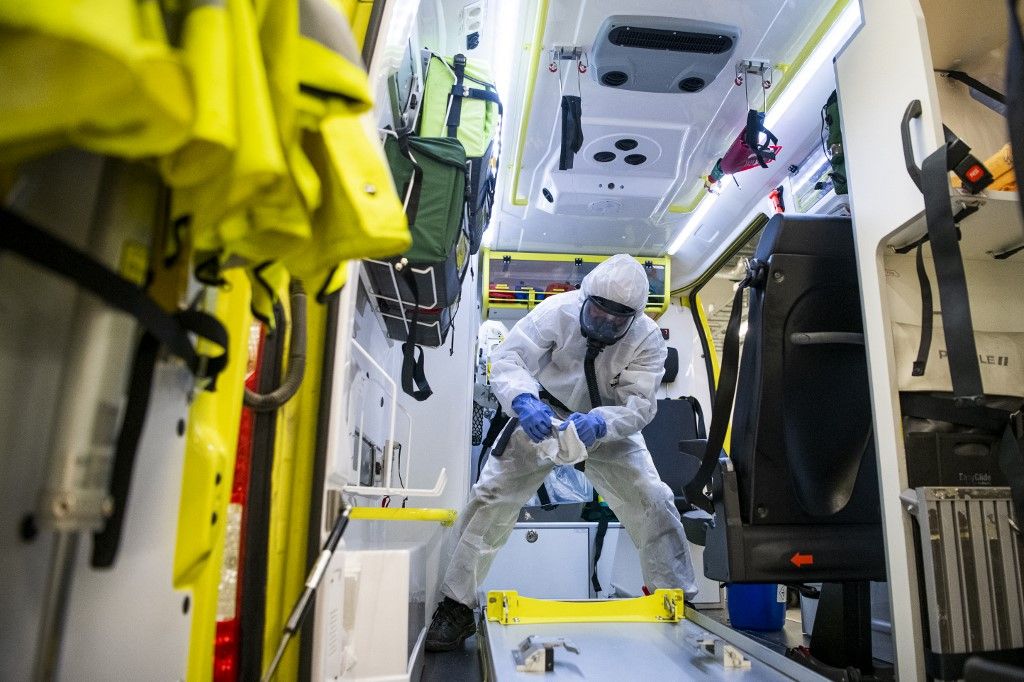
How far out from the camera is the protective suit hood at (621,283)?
318 cm

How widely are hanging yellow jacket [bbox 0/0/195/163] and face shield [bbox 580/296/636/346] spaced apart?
109 inches

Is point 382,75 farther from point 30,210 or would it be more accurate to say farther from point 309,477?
point 30,210

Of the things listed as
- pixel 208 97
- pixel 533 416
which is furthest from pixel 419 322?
pixel 208 97

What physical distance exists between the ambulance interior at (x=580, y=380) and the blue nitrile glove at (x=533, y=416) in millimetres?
582

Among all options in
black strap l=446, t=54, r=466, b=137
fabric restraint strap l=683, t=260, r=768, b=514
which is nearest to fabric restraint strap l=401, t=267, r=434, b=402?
black strap l=446, t=54, r=466, b=137

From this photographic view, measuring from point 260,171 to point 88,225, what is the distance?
23 cm

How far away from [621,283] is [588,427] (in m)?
0.77

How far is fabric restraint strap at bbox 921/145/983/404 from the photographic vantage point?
1.40 m

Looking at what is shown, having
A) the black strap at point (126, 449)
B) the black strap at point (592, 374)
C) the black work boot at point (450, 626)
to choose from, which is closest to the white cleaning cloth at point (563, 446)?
the black strap at point (592, 374)

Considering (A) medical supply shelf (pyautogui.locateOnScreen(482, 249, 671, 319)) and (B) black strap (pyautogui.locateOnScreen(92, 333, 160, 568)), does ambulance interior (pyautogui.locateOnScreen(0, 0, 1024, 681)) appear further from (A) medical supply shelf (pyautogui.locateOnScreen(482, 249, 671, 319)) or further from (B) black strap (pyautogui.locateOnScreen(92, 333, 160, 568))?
(A) medical supply shelf (pyautogui.locateOnScreen(482, 249, 671, 319))

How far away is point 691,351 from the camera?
5383mm

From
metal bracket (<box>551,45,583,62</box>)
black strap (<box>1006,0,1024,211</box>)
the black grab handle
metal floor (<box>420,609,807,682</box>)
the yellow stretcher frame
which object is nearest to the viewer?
black strap (<box>1006,0,1024,211</box>)

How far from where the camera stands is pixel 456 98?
276 cm

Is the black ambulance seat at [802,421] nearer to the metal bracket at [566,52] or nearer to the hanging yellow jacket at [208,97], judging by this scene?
the metal bracket at [566,52]
